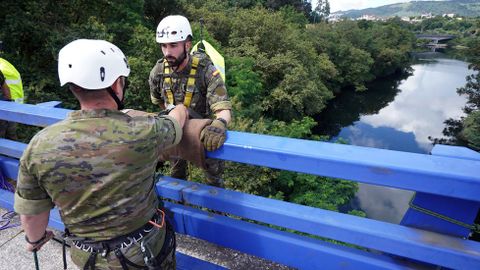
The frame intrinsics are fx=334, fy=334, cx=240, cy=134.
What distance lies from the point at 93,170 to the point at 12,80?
155 inches

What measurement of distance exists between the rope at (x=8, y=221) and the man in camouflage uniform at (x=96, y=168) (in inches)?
70.3

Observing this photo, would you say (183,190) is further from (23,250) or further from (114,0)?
(114,0)

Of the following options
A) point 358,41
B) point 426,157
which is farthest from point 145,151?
point 358,41

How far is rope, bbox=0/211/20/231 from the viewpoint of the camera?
3.14 meters

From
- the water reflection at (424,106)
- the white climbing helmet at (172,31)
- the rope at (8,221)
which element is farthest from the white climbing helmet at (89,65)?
the water reflection at (424,106)

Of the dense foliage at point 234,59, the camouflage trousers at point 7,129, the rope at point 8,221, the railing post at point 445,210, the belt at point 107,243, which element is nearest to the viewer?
the railing post at point 445,210

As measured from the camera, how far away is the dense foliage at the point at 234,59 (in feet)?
41.5

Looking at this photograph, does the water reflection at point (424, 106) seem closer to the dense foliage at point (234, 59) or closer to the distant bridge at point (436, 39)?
the dense foliage at point (234, 59)

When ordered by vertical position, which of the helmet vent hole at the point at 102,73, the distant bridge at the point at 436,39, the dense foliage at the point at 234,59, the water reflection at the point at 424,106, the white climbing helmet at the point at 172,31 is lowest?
the water reflection at the point at 424,106

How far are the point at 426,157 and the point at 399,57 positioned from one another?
52538 mm

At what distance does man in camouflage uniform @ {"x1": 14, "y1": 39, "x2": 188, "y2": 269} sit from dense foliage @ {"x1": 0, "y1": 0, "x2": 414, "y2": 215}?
5713 mm

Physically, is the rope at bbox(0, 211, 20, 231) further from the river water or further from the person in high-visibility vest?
the river water

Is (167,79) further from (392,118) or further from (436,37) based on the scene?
(436,37)

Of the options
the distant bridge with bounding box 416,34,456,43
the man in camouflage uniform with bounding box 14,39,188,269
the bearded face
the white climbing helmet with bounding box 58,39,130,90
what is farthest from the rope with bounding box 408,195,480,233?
the distant bridge with bounding box 416,34,456,43
